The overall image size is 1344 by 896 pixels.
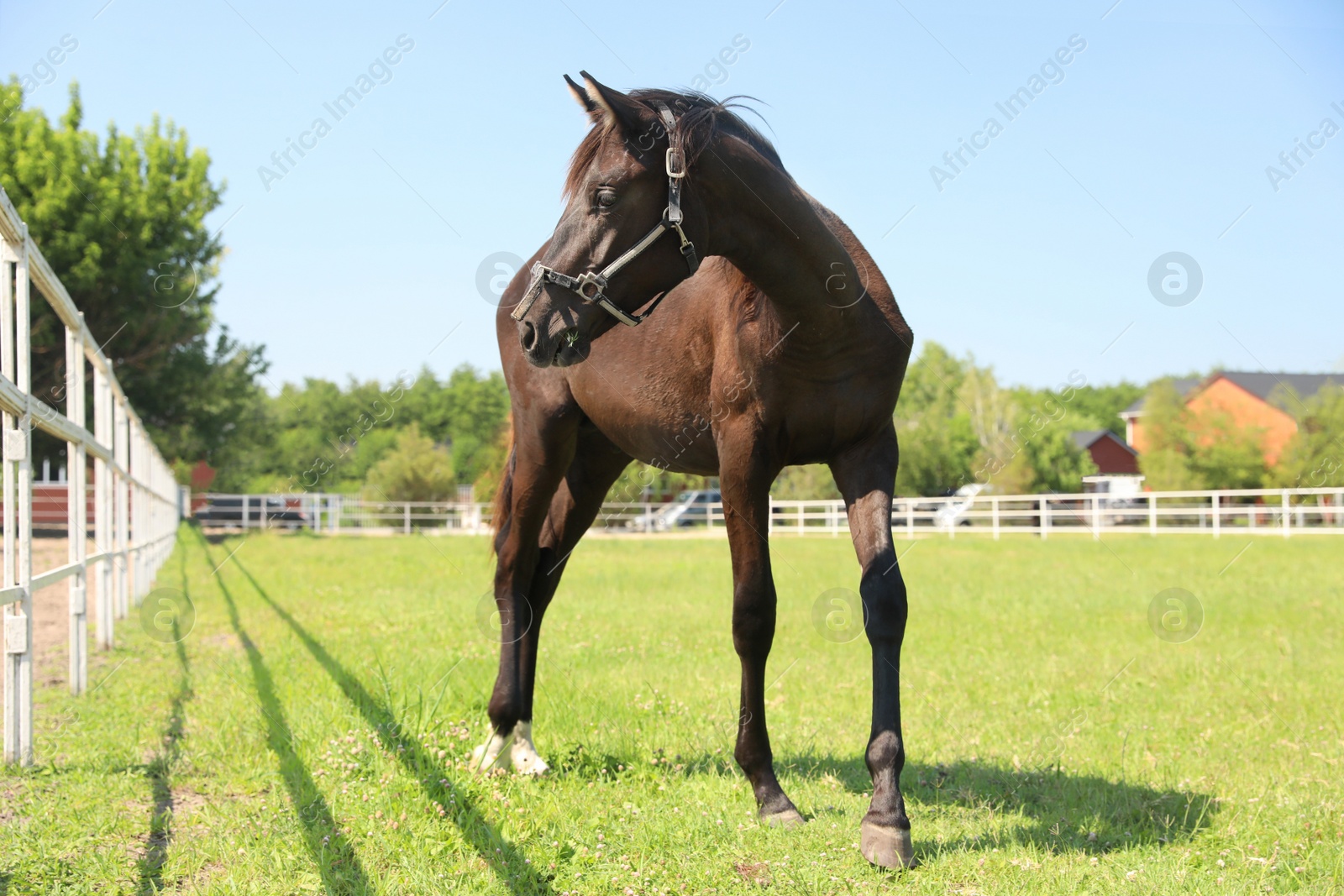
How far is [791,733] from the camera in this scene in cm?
456

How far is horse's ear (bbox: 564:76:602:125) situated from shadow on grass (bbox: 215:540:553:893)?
87.8 inches

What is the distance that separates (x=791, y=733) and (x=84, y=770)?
9.71 feet

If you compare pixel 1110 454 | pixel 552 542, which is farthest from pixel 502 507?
pixel 1110 454

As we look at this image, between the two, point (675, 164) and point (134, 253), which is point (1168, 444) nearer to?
point (134, 253)

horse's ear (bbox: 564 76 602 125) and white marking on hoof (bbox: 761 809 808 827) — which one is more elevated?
horse's ear (bbox: 564 76 602 125)

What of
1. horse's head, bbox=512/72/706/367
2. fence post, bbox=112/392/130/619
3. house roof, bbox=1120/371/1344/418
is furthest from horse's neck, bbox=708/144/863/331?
house roof, bbox=1120/371/1344/418

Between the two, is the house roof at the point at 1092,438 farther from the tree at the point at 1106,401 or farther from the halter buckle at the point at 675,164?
the halter buckle at the point at 675,164

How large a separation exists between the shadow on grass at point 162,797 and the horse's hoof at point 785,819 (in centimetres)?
176

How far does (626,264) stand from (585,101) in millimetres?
566

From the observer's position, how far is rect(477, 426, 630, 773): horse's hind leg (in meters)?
4.19

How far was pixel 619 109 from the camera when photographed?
286cm

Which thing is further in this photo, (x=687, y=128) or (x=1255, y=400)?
(x=1255, y=400)

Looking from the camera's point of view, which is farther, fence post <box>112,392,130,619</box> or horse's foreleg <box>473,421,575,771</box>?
fence post <box>112,392,130,619</box>

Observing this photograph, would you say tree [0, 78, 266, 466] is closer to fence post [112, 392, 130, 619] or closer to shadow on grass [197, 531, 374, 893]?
fence post [112, 392, 130, 619]
